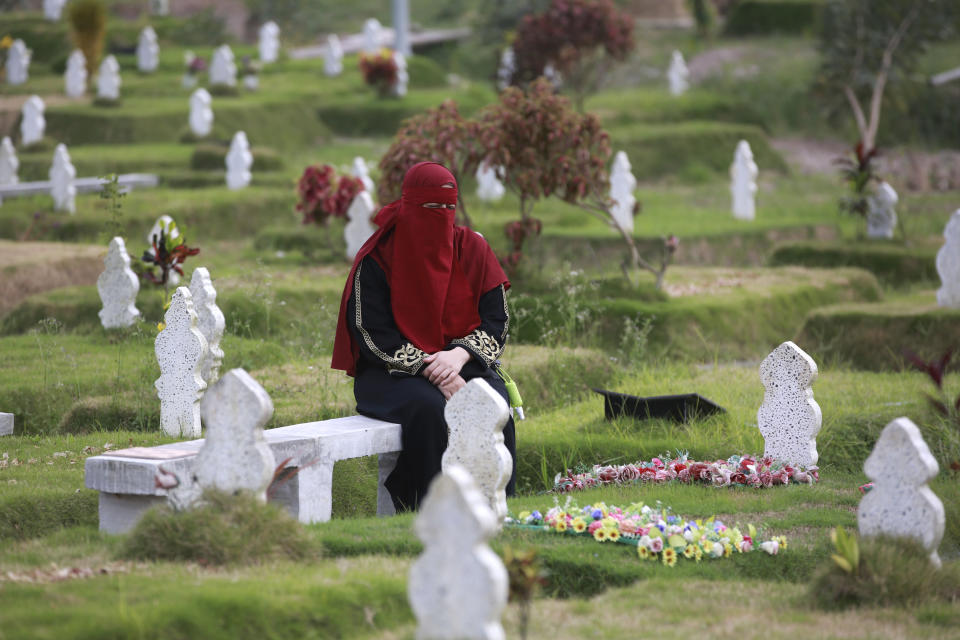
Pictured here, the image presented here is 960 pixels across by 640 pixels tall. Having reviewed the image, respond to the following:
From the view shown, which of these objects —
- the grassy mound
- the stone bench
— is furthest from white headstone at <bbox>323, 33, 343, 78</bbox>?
the stone bench

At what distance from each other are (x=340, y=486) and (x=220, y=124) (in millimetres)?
19178

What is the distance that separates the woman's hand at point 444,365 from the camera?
22.8ft

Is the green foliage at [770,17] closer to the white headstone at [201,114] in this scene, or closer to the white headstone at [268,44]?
the white headstone at [268,44]

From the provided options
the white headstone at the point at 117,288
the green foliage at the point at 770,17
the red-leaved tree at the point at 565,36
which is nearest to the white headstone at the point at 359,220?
the white headstone at the point at 117,288

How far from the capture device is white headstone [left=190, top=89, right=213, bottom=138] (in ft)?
80.3

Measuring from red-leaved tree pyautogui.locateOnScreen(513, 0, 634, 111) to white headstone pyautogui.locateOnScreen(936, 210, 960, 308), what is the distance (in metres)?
15.1

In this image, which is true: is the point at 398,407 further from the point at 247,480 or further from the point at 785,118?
the point at 785,118

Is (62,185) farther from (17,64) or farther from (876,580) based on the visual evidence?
(17,64)

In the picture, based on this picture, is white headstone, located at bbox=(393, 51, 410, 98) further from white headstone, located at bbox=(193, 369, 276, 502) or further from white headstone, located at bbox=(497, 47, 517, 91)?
white headstone, located at bbox=(193, 369, 276, 502)

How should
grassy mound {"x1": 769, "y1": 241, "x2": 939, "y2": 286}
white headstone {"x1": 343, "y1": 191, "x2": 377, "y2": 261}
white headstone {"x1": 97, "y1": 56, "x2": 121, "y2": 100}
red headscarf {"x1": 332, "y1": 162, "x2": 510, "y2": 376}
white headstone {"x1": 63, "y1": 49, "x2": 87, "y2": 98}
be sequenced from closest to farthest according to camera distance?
1. red headscarf {"x1": 332, "y1": 162, "x2": 510, "y2": 376}
2. white headstone {"x1": 343, "y1": 191, "x2": 377, "y2": 261}
3. grassy mound {"x1": 769, "y1": 241, "x2": 939, "y2": 286}
4. white headstone {"x1": 97, "y1": 56, "x2": 121, "y2": 100}
5. white headstone {"x1": 63, "y1": 49, "x2": 87, "y2": 98}

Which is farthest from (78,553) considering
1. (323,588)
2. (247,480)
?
(323,588)

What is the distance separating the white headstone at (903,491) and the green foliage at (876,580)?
106 millimetres

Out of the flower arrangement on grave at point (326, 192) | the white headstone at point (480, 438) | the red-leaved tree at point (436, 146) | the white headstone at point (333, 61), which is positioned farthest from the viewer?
the white headstone at point (333, 61)

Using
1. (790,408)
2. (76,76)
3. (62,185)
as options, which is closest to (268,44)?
(76,76)
